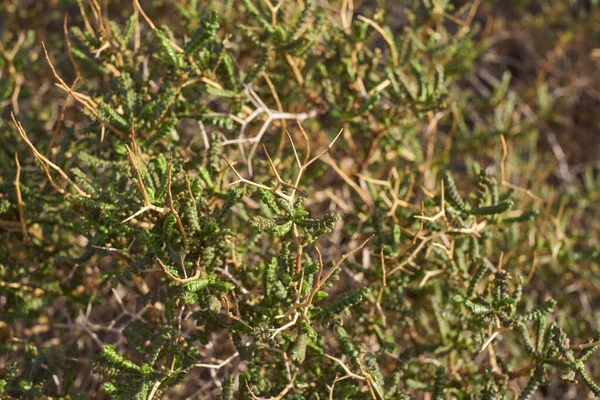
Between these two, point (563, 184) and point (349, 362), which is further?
point (563, 184)

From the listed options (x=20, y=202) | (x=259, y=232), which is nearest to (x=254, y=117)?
(x=259, y=232)

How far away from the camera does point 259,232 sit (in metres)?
1.12

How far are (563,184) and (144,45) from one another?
1768mm

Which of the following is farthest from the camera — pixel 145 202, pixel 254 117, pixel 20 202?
pixel 254 117

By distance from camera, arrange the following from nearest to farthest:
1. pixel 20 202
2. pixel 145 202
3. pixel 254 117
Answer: pixel 145 202
pixel 20 202
pixel 254 117

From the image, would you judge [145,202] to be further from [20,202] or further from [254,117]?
[254,117]


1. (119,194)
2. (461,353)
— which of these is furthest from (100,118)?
(461,353)

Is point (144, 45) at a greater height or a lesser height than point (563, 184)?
greater

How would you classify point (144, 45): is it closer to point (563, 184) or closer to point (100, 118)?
point (100, 118)

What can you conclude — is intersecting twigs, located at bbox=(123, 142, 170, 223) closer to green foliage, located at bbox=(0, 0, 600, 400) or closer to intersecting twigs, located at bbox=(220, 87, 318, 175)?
green foliage, located at bbox=(0, 0, 600, 400)

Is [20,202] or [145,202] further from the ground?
[145,202]

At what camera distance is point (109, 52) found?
142 centimetres

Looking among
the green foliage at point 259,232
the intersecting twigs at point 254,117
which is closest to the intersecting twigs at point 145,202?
the green foliage at point 259,232

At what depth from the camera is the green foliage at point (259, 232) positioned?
120 centimetres
